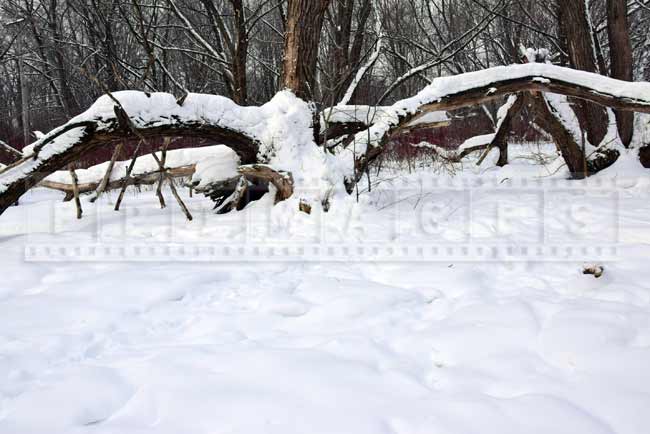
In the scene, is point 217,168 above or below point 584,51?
below

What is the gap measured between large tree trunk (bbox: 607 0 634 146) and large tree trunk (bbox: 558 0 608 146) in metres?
0.25

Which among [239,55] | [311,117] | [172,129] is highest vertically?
[239,55]

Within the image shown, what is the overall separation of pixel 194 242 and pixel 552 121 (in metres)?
4.40

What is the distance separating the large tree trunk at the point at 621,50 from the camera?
519 cm

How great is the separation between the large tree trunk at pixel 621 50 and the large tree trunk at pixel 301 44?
13.3ft

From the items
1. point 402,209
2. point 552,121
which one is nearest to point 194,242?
point 402,209

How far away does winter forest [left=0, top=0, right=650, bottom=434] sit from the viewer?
1.20m

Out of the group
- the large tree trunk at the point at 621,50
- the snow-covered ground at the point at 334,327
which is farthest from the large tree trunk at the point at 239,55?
the large tree trunk at the point at 621,50

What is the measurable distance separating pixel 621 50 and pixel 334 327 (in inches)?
237

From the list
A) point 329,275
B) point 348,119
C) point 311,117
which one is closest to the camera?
point 329,275

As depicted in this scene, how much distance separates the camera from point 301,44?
13.6ft

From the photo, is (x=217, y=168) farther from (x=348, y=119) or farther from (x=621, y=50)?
(x=621, y=50)

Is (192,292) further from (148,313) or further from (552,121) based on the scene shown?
(552,121)

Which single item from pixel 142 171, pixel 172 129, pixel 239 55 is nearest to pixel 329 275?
Answer: pixel 172 129
